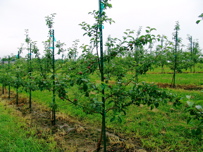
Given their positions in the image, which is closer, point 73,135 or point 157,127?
point 73,135

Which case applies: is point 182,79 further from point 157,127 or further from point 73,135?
point 73,135

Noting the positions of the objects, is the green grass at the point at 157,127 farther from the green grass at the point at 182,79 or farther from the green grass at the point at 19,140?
the green grass at the point at 182,79

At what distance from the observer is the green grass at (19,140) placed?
10.6 feet

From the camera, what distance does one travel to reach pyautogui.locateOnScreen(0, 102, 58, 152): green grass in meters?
3.23

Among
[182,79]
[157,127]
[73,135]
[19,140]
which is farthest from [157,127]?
[182,79]

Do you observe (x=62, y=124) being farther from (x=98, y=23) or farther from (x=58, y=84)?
(x=98, y=23)

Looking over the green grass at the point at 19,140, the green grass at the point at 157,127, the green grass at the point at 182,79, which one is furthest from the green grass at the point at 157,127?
the green grass at the point at 182,79

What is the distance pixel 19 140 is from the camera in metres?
3.55

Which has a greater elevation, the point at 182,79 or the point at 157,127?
the point at 182,79

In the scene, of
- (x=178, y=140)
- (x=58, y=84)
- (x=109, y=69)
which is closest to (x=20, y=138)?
(x=58, y=84)

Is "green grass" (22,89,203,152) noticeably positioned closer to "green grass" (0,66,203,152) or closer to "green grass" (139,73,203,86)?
"green grass" (0,66,203,152)

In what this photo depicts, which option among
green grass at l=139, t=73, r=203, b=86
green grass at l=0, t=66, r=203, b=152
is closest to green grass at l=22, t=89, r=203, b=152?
green grass at l=0, t=66, r=203, b=152

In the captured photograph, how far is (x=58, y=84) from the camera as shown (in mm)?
2213

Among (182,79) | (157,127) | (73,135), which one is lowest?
(73,135)
